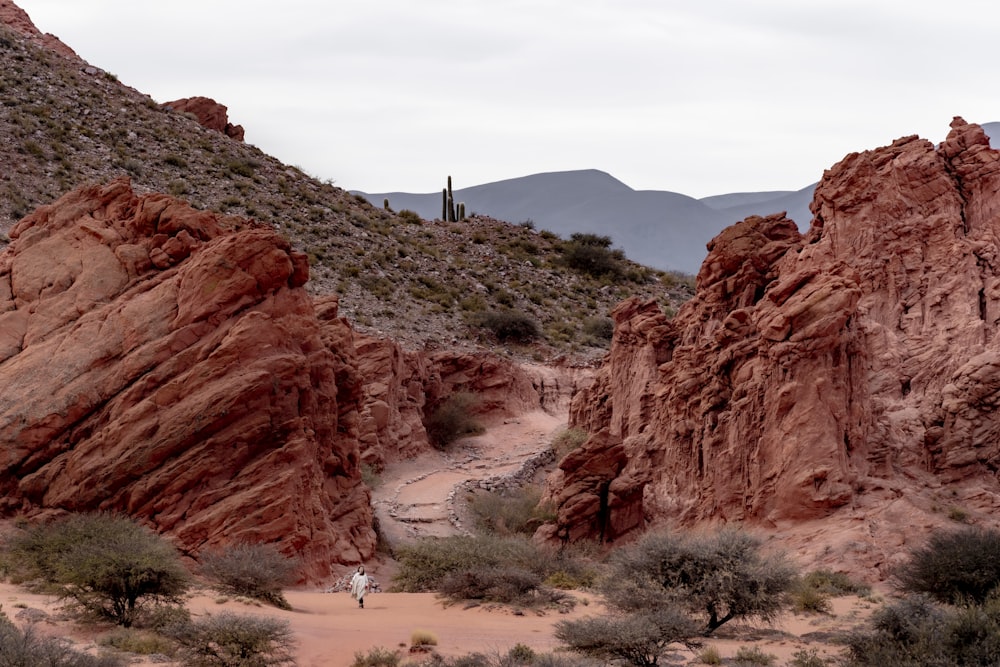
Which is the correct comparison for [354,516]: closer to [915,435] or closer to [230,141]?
[915,435]

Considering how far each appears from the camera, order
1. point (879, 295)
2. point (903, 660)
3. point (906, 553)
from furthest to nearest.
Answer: point (879, 295)
point (906, 553)
point (903, 660)

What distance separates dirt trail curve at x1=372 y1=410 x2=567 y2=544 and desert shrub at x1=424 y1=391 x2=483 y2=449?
0.53 m

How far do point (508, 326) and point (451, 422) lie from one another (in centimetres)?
1162

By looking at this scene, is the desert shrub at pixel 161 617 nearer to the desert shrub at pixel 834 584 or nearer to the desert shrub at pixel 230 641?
the desert shrub at pixel 230 641

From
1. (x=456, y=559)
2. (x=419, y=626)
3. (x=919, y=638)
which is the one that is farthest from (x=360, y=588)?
(x=919, y=638)

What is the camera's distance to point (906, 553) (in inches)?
792

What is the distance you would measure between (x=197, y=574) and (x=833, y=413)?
13.0 m

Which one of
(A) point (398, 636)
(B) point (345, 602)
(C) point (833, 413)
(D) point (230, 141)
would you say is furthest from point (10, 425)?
(D) point (230, 141)

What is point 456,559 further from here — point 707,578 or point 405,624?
point 707,578

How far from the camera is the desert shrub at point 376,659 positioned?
16.0 meters

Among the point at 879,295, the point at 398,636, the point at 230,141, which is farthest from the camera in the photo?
the point at 230,141

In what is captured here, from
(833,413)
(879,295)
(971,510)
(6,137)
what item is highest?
(6,137)

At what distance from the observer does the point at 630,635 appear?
15.3m

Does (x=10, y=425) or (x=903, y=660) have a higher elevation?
(x=10, y=425)
